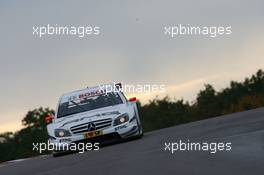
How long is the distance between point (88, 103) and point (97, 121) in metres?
1.57

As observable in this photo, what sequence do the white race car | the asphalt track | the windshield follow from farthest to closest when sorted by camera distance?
the windshield → the white race car → the asphalt track

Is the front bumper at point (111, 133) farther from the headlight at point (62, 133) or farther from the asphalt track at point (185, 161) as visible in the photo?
the asphalt track at point (185, 161)

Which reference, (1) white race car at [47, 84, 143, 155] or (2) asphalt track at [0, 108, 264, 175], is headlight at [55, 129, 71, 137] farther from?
(2) asphalt track at [0, 108, 264, 175]

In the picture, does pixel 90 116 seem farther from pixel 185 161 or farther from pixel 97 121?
pixel 185 161

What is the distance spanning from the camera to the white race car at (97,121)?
1797 cm

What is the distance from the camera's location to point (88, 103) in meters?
19.5

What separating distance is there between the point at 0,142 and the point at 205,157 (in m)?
46.2

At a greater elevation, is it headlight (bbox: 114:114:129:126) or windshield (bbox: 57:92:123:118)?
windshield (bbox: 57:92:123:118)

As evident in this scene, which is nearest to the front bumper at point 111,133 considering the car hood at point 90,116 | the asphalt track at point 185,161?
the car hood at point 90,116

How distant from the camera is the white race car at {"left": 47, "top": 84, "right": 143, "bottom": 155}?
1797 cm

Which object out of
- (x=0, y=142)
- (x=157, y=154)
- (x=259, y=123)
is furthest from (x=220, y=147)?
(x=0, y=142)

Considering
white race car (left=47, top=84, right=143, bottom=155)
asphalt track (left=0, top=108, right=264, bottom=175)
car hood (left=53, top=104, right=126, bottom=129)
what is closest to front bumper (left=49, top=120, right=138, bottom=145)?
white race car (left=47, top=84, right=143, bottom=155)

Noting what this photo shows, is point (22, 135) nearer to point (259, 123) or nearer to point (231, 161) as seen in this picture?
point (259, 123)

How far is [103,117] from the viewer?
59.2 feet
